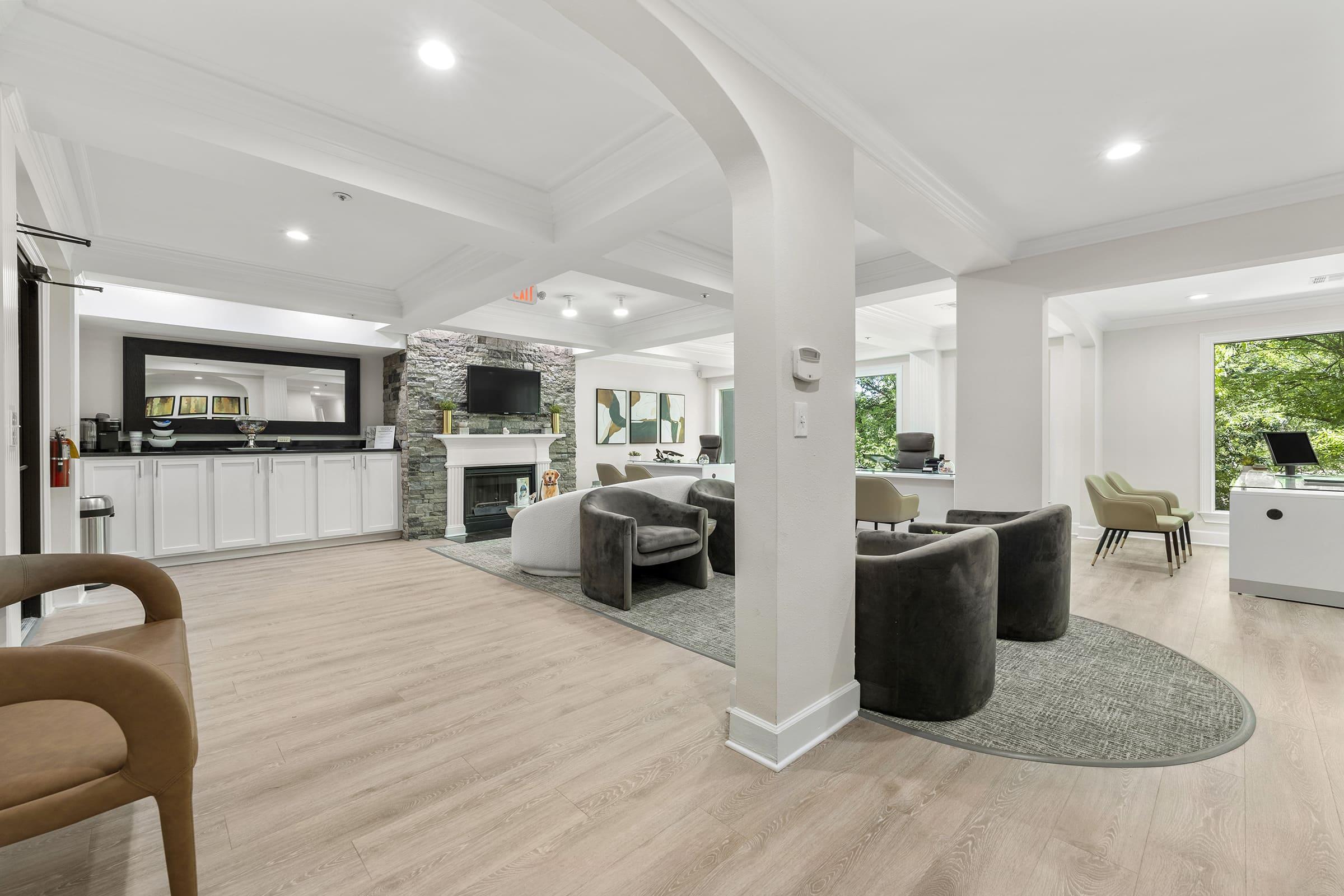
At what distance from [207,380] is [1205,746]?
25.0 feet

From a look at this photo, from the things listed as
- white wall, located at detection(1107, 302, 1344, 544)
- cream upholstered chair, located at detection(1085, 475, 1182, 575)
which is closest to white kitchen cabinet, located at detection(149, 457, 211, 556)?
cream upholstered chair, located at detection(1085, 475, 1182, 575)

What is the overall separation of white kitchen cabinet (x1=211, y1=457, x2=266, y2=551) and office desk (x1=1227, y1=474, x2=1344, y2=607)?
7.75 metres

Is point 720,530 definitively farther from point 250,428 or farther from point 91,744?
point 250,428

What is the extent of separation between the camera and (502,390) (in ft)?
23.5

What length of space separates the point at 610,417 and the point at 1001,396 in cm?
654

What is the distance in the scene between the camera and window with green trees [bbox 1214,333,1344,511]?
553 centimetres

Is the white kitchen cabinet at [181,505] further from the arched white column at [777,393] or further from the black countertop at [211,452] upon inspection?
the arched white column at [777,393]

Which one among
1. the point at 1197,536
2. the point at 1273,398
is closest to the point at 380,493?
the point at 1197,536

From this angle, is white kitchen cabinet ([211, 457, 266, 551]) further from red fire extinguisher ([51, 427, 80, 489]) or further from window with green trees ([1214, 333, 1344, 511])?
window with green trees ([1214, 333, 1344, 511])

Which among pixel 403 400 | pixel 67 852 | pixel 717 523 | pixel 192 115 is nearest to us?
pixel 67 852

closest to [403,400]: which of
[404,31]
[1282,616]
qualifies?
[404,31]

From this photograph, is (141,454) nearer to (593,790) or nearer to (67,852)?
(67,852)

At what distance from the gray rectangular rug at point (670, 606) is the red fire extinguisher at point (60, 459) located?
2594 millimetres

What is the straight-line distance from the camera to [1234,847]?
1.53 m
